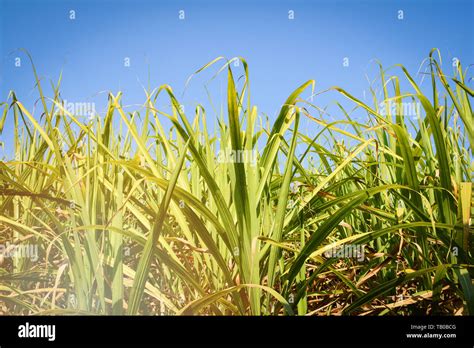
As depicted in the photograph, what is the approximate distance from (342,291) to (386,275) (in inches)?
3.6

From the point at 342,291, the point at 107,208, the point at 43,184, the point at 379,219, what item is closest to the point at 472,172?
the point at 379,219

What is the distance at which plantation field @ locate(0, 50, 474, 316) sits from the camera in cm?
69

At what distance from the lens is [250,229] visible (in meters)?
0.68

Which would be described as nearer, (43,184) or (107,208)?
(107,208)

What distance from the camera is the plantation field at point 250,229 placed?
687 millimetres
